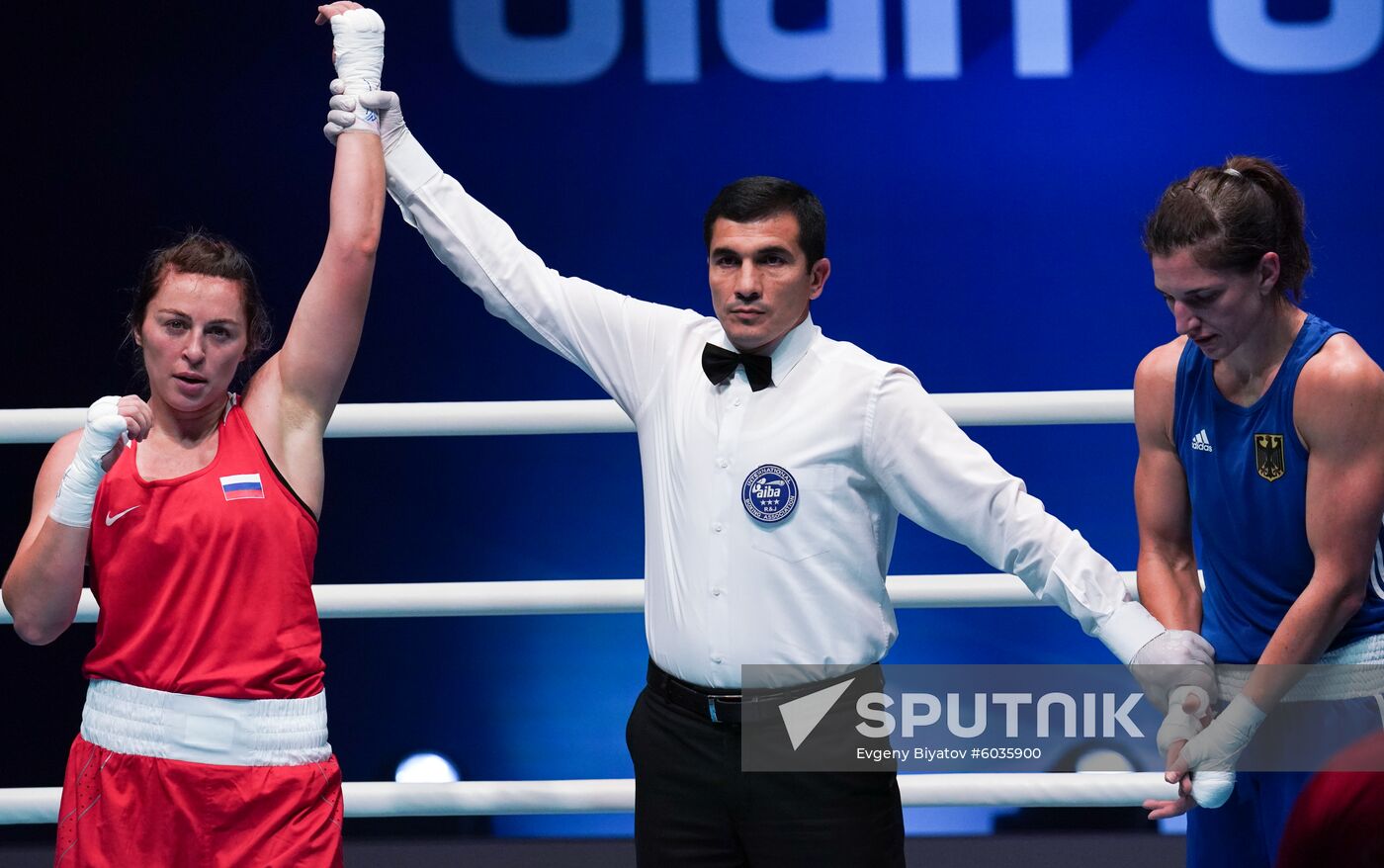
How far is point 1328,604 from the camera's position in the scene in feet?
5.99

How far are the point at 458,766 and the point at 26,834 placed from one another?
3.41 feet

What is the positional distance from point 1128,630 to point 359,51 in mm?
1266

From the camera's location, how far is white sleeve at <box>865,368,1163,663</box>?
1893 millimetres

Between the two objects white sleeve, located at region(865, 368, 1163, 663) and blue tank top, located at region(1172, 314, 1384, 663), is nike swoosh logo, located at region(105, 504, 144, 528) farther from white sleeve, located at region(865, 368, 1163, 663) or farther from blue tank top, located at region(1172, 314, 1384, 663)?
blue tank top, located at region(1172, 314, 1384, 663)

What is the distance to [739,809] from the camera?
1905 mm

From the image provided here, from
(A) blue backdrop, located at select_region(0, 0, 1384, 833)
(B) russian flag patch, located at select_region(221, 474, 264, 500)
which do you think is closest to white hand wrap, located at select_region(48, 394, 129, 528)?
(B) russian flag patch, located at select_region(221, 474, 264, 500)

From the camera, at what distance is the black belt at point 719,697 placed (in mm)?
1907

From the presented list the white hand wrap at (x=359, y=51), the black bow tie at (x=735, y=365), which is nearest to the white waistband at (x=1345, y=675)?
the black bow tie at (x=735, y=365)

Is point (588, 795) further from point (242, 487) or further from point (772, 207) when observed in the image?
point (772, 207)

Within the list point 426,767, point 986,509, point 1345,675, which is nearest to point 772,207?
point 986,509

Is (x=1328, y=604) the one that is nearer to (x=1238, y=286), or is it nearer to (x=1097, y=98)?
(x=1238, y=286)

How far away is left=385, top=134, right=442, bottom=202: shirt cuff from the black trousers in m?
0.81

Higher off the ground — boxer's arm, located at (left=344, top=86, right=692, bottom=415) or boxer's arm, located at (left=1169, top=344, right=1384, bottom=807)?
boxer's arm, located at (left=344, top=86, right=692, bottom=415)

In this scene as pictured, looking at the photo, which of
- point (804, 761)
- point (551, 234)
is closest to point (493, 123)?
point (551, 234)
